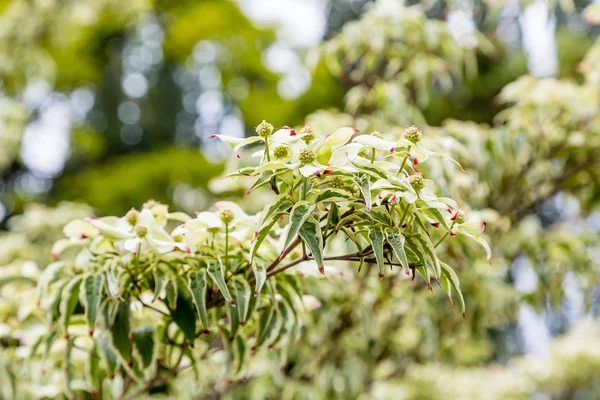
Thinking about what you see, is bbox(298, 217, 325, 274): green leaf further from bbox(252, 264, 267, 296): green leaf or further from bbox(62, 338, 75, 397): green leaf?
bbox(62, 338, 75, 397): green leaf

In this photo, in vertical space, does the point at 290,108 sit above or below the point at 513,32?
below

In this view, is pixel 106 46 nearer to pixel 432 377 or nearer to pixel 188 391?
pixel 432 377

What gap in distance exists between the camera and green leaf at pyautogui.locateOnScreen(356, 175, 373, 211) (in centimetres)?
95

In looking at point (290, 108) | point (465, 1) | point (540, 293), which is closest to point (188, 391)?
point (540, 293)

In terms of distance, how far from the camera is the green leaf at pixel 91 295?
1192mm

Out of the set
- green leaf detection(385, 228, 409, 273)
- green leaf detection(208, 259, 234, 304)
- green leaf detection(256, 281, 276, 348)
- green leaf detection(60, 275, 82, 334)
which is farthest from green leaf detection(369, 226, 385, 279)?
green leaf detection(60, 275, 82, 334)

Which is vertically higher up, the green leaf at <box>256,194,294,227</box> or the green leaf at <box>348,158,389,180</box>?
the green leaf at <box>348,158,389,180</box>

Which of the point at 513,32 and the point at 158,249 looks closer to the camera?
the point at 158,249

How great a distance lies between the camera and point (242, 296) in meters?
1.18

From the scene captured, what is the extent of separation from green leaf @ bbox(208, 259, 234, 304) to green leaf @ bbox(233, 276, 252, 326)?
4cm

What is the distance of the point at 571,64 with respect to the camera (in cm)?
579

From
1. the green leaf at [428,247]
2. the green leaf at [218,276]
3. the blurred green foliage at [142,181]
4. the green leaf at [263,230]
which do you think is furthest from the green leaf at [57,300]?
the blurred green foliage at [142,181]

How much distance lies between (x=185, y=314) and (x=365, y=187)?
475 mm

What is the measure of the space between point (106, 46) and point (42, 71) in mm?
3398
